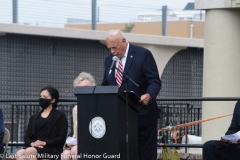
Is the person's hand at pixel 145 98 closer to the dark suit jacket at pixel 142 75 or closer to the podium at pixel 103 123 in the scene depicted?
the podium at pixel 103 123

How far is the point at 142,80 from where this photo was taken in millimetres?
8258

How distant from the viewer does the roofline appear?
1788 cm

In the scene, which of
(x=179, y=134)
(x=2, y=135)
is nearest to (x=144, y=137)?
(x=2, y=135)

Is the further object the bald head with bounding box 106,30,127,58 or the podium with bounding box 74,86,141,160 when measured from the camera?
the bald head with bounding box 106,30,127,58

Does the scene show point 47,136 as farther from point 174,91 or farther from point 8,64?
point 174,91

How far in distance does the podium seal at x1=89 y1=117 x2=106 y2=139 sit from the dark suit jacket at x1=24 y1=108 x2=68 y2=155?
1662 mm

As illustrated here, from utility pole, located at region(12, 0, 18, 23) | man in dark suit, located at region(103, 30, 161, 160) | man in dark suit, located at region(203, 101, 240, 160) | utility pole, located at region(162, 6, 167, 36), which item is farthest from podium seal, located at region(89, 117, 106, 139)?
utility pole, located at region(162, 6, 167, 36)

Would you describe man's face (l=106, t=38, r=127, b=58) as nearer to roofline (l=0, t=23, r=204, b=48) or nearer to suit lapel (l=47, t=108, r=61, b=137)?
suit lapel (l=47, t=108, r=61, b=137)

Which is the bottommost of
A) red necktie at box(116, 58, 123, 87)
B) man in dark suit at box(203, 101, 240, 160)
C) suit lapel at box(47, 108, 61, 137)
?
→ man in dark suit at box(203, 101, 240, 160)

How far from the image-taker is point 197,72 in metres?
21.5

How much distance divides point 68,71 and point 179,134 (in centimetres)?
537

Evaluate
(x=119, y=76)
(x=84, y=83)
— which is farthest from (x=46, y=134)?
(x=119, y=76)

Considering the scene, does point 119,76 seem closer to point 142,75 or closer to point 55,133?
point 142,75

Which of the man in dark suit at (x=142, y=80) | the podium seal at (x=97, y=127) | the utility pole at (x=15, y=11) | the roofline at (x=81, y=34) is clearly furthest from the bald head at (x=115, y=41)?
the utility pole at (x=15, y=11)
